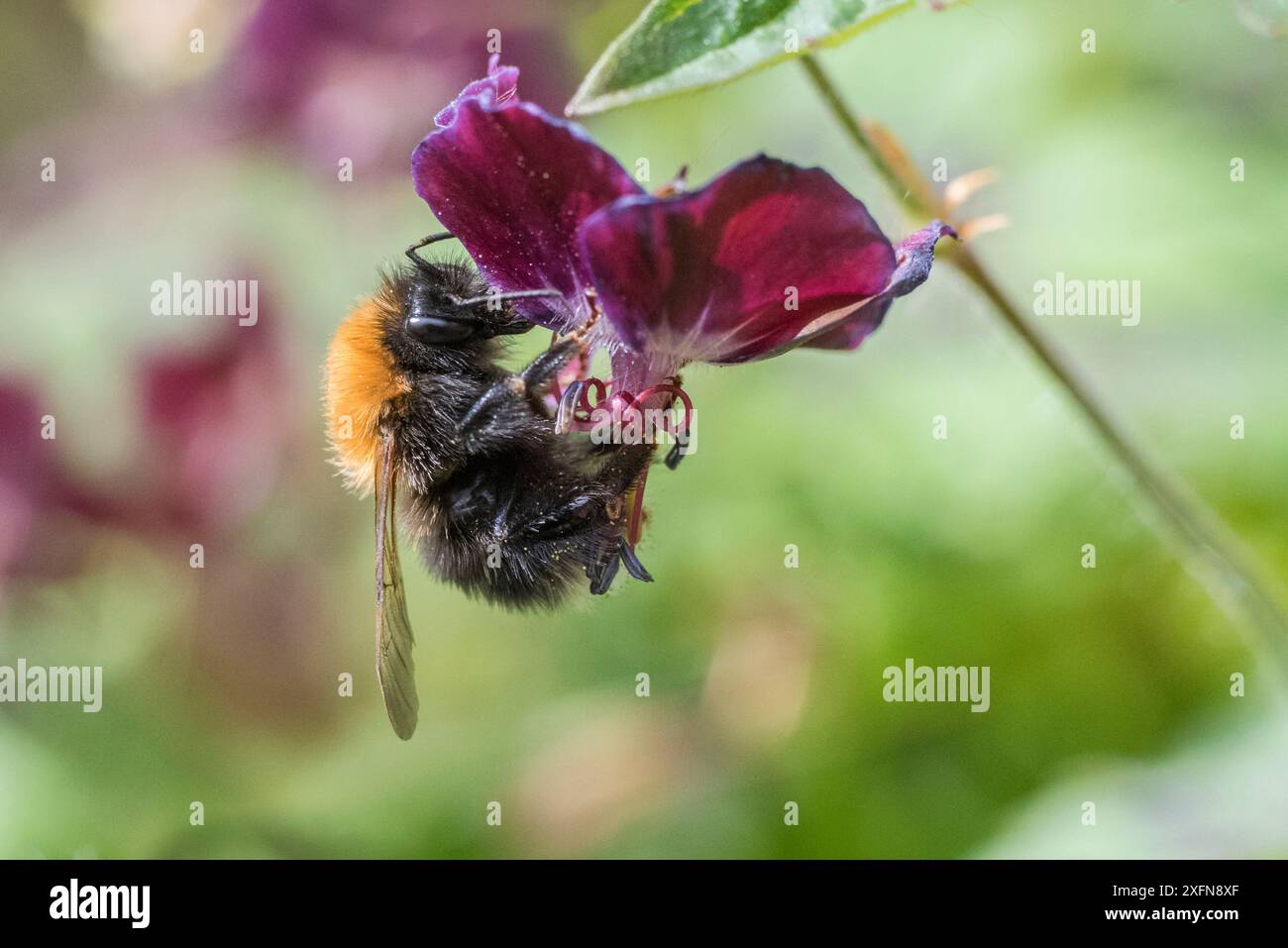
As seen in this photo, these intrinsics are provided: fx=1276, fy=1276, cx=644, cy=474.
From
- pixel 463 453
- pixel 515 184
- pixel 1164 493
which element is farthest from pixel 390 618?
pixel 1164 493

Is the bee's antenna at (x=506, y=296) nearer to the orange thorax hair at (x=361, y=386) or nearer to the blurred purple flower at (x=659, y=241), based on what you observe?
the blurred purple flower at (x=659, y=241)

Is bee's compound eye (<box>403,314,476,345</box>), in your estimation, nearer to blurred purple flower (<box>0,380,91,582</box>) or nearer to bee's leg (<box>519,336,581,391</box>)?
bee's leg (<box>519,336,581,391</box>)

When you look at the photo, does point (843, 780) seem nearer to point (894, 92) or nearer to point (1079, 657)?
point (1079, 657)

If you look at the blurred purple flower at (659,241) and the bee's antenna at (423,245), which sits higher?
the bee's antenna at (423,245)

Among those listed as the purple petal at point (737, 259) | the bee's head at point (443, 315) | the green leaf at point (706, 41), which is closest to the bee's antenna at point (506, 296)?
the bee's head at point (443, 315)

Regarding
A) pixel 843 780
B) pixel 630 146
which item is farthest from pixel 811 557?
pixel 630 146

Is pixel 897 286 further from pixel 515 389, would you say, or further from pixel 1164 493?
pixel 1164 493
